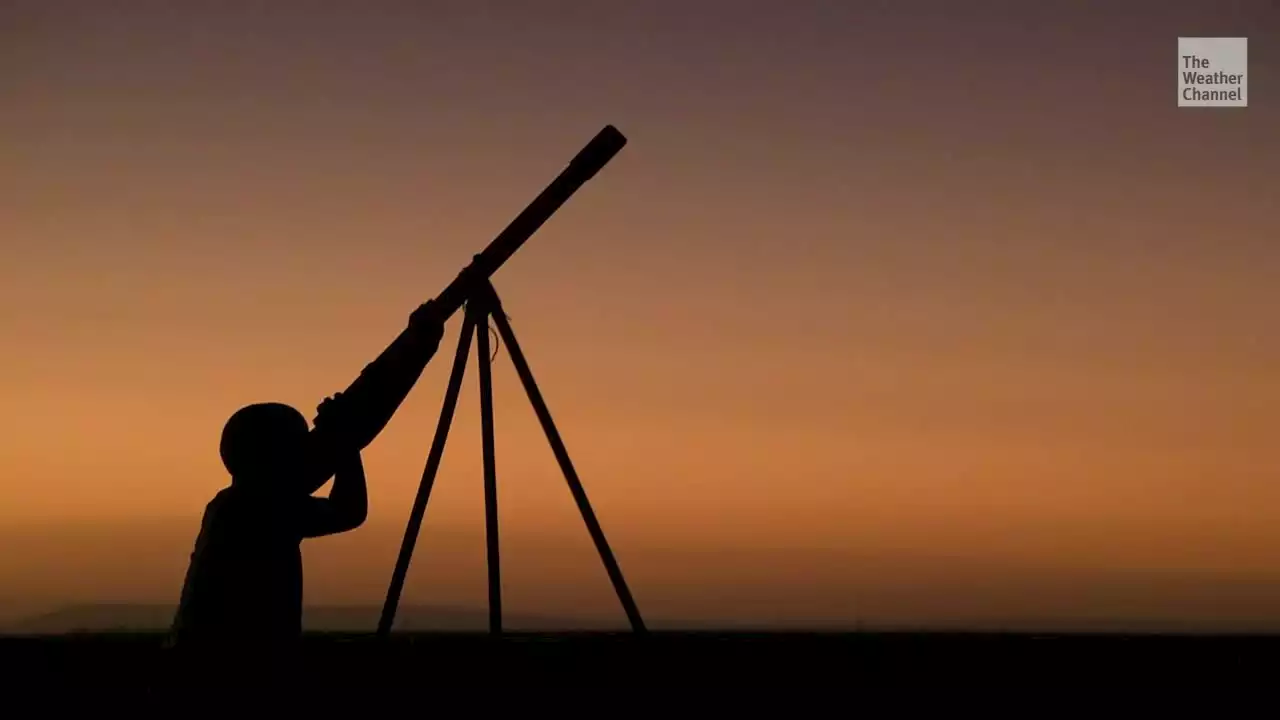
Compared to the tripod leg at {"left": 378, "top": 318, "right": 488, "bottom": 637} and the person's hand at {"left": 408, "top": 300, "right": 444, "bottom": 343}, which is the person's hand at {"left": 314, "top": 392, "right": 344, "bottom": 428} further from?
the tripod leg at {"left": 378, "top": 318, "right": 488, "bottom": 637}

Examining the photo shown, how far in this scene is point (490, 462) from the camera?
1164 cm

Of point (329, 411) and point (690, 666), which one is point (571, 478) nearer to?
point (690, 666)

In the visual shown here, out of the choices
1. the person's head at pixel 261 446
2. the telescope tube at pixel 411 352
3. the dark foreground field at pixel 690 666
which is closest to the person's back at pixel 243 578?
the person's head at pixel 261 446

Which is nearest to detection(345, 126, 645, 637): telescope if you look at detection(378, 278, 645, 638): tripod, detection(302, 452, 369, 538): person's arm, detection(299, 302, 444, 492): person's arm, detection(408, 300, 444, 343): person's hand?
detection(378, 278, 645, 638): tripod

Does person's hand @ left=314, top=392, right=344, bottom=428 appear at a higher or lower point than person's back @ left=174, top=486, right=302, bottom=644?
higher

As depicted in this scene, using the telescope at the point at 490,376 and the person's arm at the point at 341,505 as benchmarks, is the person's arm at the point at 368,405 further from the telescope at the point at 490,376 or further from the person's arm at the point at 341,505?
the telescope at the point at 490,376

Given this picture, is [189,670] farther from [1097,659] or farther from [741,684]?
[1097,659]

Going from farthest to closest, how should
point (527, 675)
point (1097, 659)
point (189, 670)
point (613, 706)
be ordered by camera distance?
point (1097, 659), point (527, 675), point (613, 706), point (189, 670)

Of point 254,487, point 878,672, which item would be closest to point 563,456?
point 878,672

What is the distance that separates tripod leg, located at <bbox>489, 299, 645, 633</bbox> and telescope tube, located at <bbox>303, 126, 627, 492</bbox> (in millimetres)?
537

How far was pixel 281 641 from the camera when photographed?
19.1 ft

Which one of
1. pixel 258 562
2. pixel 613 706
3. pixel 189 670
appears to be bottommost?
pixel 613 706

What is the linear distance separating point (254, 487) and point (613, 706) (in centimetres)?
401

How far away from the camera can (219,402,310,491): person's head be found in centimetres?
612
